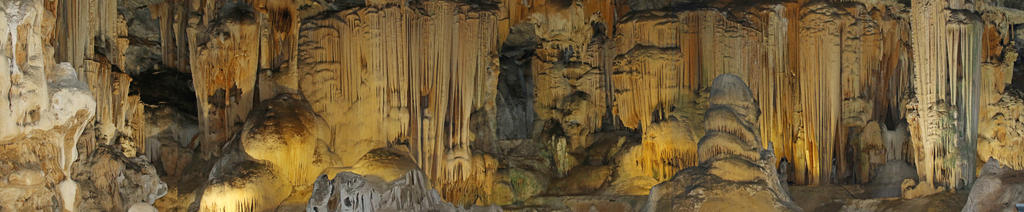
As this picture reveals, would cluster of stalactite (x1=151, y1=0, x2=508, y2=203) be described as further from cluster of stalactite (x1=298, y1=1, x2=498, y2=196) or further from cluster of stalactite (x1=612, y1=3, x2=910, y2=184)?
cluster of stalactite (x1=612, y1=3, x2=910, y2=184)

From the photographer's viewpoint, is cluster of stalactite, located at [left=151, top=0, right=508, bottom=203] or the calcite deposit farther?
cluster of stalactite, located at [left=151, top=0, right=508, bottom=203]

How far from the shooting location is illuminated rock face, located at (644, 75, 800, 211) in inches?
538

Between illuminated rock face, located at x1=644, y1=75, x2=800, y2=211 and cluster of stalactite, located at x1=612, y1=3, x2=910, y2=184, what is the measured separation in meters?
3.99

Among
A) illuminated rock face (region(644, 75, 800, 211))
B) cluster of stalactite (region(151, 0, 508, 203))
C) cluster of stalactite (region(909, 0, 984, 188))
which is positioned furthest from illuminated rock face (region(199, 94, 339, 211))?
cluster of stalactite (region(909, 0, 984, 188))

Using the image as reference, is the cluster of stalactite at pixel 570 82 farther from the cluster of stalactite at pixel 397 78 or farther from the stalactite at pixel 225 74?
the stalactite at pixel 225 74

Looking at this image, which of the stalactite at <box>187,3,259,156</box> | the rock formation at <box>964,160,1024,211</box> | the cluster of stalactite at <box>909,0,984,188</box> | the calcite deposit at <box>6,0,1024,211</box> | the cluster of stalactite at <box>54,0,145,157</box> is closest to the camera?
the cluster of stalactite at <box>54,0,145,157</box>

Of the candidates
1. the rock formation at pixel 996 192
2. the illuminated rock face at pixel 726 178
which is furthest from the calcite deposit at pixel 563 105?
the rock formation at pixel 996 192

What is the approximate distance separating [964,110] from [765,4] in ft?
17.5

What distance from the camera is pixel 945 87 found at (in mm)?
15242

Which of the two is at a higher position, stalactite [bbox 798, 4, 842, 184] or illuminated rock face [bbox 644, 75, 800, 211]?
stalactite [bbox 798, 4, 842, 184]

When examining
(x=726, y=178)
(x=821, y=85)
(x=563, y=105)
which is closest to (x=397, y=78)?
(x=726, y=178)

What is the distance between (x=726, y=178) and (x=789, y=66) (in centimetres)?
644

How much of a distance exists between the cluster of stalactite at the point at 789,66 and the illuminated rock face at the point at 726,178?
13.1 feet

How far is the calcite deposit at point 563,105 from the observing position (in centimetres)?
1488
